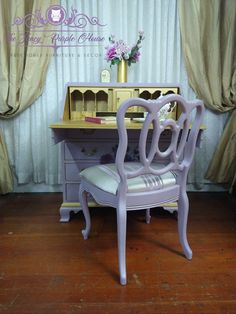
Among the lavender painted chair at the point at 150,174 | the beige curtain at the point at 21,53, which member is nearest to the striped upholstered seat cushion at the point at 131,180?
the lavender painted chair at the point at 150,174

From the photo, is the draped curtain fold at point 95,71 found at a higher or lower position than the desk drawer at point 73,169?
higher

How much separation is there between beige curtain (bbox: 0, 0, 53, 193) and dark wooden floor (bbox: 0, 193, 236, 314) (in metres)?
0.96

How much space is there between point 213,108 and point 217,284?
4.95 ft

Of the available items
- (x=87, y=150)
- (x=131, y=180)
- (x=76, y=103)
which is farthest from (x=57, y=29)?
(x=131, y=180)

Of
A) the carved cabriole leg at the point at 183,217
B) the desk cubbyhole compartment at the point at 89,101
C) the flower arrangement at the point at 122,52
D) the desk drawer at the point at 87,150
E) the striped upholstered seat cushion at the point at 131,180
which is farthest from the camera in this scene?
the desk cubbyhole compartment at the point at 89,101

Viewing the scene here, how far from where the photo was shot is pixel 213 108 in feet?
7.24

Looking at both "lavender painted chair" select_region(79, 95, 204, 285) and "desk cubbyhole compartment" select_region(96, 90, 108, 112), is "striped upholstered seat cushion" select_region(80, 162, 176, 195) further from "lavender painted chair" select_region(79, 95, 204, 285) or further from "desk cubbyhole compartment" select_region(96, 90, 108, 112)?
"desk cubbyhole compartment" select_region(96, 90, 108, 112)

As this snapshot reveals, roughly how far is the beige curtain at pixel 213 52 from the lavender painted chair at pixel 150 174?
3.53 feet

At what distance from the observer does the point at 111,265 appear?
1335 mm

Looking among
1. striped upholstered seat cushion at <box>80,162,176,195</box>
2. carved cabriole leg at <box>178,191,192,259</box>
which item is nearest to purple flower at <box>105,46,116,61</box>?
striped upholstered seat cushion at <box>80,162,176,195</box>

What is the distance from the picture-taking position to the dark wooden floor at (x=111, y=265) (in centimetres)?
108

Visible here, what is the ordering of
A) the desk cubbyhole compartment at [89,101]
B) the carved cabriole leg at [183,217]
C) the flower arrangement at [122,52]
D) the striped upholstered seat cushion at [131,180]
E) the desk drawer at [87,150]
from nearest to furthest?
the striped upholstered seat cushion at [131,180] → the carved cabriole leg at [183,217] → the desk drawer at [87,150] → the flower arrangement at [122,52] → the desk cubbyhole compartment at [89,101]

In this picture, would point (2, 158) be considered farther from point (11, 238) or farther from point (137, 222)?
point (137, 222)

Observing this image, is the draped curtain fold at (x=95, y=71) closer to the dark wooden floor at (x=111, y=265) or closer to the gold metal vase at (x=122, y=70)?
the gold metal vase at (x=122, y=70)
